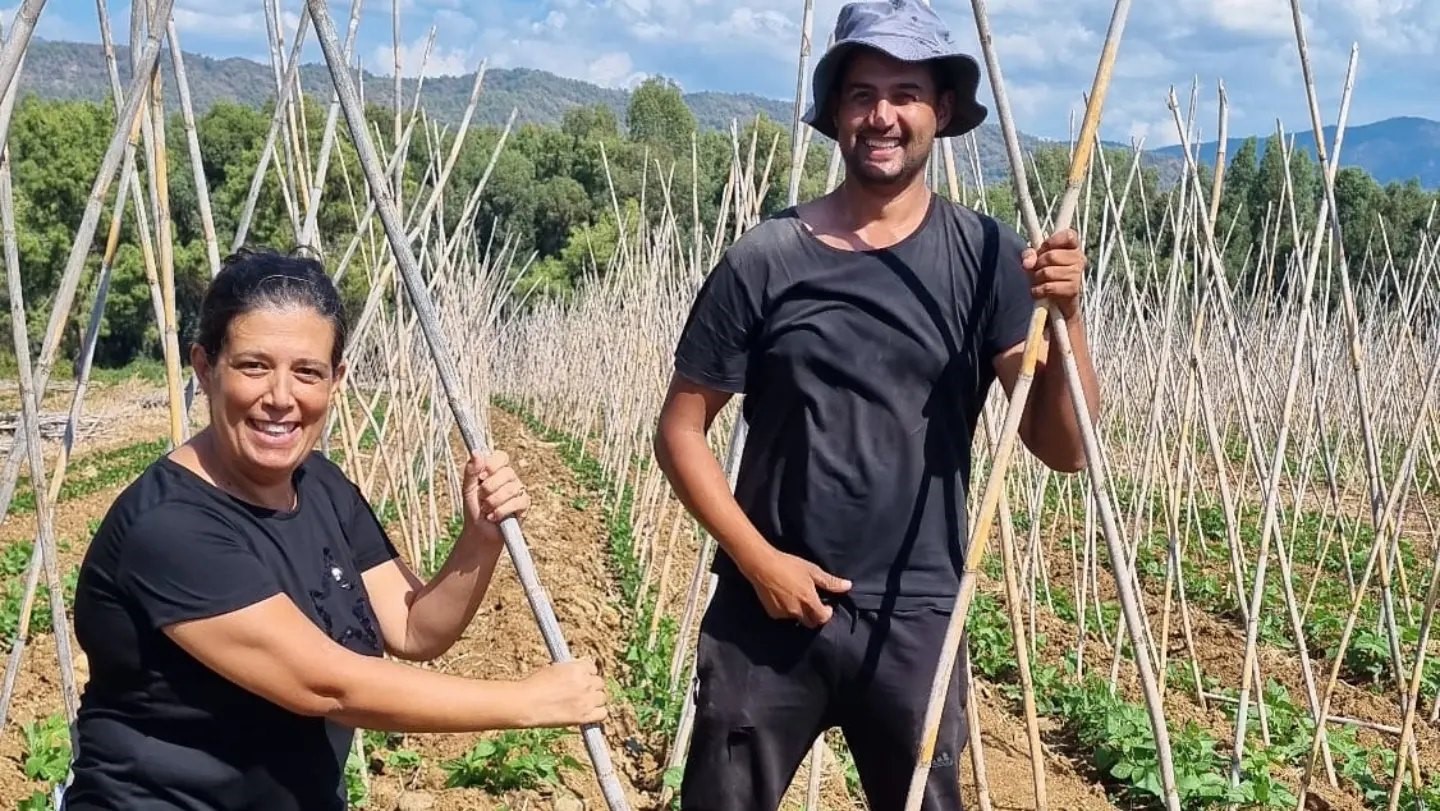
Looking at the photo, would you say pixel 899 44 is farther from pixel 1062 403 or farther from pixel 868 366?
pixel 1062 403

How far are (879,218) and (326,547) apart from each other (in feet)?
2.95

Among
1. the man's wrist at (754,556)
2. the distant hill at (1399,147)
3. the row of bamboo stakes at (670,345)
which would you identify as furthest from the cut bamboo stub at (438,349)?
the distant hill at (1399,147)

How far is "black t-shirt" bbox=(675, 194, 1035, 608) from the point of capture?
6.14 ft

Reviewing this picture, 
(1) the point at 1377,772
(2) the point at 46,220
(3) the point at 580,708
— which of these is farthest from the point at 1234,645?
(2) the point at 46,220

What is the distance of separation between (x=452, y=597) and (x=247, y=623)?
378mm

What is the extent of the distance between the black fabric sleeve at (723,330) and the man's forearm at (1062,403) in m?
0.43

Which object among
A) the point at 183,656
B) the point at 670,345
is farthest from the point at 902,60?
the point at 670,345

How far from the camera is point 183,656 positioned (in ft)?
4.81

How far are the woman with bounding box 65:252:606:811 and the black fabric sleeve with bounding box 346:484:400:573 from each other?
3.8 inches

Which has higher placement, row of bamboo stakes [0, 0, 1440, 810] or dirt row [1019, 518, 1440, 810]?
row of bamboo stakes [0, 0, 1440, 810]

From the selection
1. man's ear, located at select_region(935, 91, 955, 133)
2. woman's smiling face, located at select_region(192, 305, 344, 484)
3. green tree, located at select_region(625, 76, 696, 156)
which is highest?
green tree, located at select_region(625, 76, 696, 156)

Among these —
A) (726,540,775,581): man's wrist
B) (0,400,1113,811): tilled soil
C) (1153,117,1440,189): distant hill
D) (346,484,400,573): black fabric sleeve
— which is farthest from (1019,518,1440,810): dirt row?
(1153,117,1440,189): distant hill

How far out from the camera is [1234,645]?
589cm

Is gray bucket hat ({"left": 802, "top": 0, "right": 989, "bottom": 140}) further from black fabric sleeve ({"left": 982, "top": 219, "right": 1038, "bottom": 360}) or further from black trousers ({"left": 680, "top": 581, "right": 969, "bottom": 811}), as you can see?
black trousers ({"left": 680, "top": 581, "right": 969, "bottom": 811})
